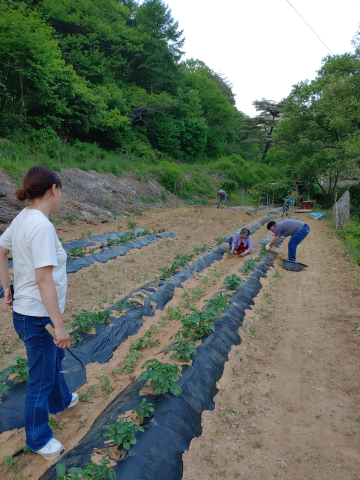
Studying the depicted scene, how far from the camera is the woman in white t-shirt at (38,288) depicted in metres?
1.81

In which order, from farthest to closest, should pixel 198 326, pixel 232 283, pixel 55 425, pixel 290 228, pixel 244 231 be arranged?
pixel 244 231, pixel 290 228, pixel 232 283, pixel 198 326, pixel 55 425

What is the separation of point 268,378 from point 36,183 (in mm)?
2854

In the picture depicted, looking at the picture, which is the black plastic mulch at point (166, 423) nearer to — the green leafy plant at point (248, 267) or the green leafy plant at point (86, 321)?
the green leafy plant at point (86, 321)

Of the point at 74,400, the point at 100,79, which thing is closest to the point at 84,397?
the point at 74,400

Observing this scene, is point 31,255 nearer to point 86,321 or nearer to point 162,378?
point 162,378

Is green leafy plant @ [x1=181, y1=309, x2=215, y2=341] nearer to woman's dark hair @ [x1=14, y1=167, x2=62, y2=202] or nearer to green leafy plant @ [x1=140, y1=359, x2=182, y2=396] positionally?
green leafy plant @ [x1=140, y1=359, x2=182, y2=396]

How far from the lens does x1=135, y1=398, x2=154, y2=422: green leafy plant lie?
231 centimetres

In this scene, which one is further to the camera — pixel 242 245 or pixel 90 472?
pixel 242 245

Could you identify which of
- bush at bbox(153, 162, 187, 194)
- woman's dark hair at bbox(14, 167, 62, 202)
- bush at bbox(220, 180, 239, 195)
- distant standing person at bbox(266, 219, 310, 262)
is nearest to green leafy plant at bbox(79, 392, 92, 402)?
woman's dark hair at bbox(14, 167, 62, 202)

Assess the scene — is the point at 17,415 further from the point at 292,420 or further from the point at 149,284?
the point at 149,284

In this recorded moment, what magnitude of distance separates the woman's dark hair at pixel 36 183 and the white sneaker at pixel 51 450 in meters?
1.58

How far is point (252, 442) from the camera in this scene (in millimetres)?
2459

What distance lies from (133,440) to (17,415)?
3.68ft

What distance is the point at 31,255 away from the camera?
185 cm
